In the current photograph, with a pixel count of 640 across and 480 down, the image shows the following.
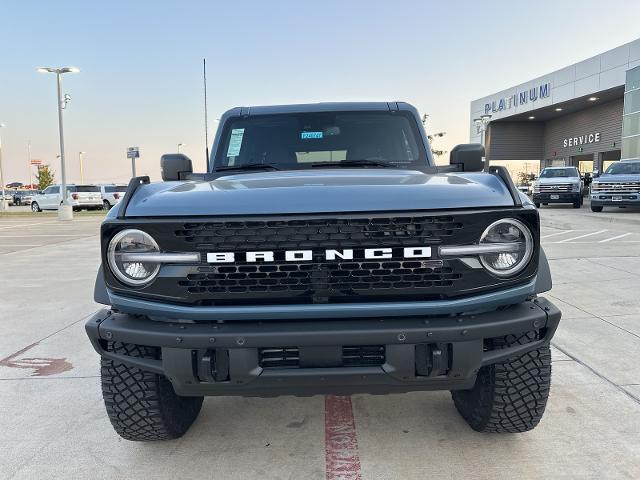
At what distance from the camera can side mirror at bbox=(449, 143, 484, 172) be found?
3.32 metres

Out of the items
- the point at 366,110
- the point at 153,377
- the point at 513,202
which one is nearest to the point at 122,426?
the point at 153,377

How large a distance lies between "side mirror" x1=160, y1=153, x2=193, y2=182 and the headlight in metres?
2.04

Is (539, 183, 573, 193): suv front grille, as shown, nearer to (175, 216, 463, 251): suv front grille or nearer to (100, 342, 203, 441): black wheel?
(175, 216, 463, 251): suv front grille

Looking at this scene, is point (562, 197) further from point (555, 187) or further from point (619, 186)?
point (619, 186)

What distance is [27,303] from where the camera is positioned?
599 centimetres

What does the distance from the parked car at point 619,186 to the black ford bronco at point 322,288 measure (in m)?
17.5

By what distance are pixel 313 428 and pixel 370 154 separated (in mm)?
1842

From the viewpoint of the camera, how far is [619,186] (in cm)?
1728

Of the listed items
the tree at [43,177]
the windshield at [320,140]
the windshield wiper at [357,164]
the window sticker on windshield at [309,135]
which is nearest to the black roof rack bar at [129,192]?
the windshield at [320,140]

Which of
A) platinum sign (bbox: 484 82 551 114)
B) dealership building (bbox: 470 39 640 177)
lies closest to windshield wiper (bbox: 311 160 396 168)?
dealership building (bbox: 470 39 640 177)

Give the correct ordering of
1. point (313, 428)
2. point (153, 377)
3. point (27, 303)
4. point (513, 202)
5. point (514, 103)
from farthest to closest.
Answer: point (514, 103) → point (27, 303) → point (313, 428) → point (153, 377) → point (513, 202)

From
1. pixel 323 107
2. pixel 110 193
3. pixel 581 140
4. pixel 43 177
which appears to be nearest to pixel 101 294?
pixel 323 107

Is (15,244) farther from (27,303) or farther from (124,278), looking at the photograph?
(124,278)

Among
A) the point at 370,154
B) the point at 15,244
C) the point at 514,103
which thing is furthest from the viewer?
the point at 514,103
